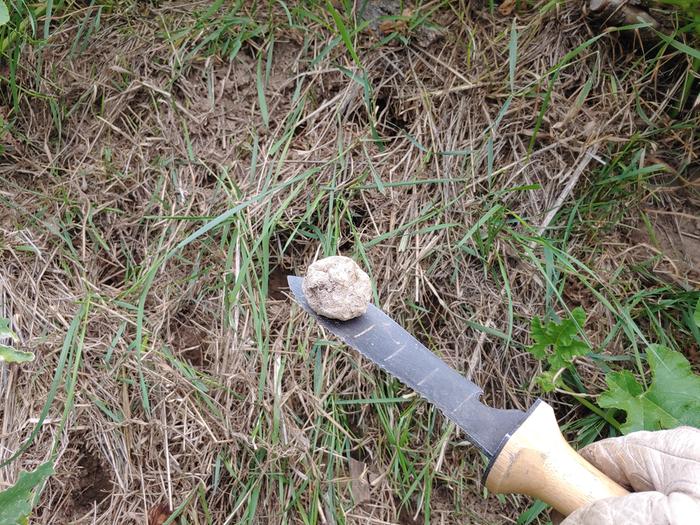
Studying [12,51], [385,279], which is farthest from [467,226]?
[12,51]

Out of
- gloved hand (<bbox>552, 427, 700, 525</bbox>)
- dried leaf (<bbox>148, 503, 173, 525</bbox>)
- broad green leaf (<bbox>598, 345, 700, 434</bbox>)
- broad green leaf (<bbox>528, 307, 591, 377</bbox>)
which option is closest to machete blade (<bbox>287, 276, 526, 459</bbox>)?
gloved hand (<bbox>552, 427, 700, 525</bbox>)

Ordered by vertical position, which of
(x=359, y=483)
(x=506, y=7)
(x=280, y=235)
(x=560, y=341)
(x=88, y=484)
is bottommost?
(x=88, y=484)

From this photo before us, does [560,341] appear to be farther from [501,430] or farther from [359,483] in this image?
[359,483]

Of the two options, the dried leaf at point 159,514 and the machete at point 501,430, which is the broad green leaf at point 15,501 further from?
the machete at point 501,430

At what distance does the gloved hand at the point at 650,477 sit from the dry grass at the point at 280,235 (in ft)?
1.42

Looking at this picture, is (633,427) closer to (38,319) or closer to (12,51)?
(38,319)

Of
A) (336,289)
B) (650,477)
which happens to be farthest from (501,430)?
(336,289)

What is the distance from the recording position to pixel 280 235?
2.20 meters

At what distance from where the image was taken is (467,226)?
7.06 ft

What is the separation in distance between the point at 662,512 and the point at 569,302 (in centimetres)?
90

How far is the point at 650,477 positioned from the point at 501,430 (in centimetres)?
40

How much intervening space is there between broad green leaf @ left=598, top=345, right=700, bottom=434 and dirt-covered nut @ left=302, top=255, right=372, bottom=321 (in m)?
0.83

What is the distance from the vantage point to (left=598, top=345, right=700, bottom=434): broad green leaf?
6.20 feet

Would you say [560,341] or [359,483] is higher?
[560,341]
